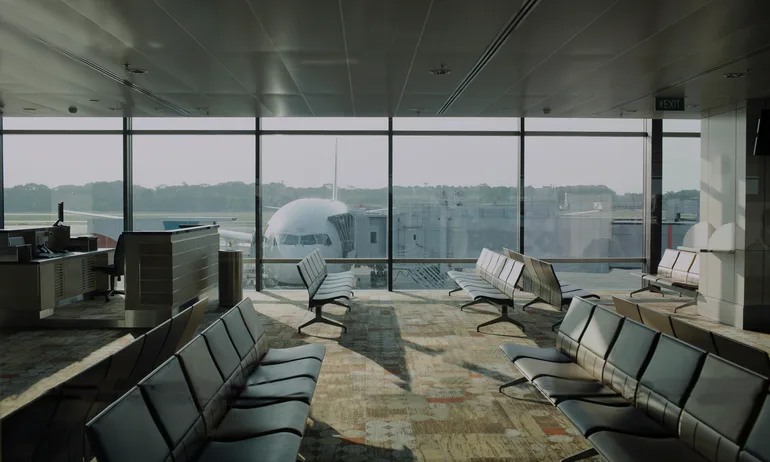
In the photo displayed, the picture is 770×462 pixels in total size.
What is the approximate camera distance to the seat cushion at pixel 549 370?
3.54 metres

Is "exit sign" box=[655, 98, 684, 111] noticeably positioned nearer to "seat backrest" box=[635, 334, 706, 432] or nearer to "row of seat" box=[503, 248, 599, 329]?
"row of seat" box=[503, 248, 599, 329]

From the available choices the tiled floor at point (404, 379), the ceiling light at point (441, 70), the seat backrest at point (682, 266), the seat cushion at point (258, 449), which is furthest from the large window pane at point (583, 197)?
the seat cushion at point (258, 449)

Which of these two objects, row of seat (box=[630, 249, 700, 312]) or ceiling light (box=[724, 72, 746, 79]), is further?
row of seat (box=[630, 249, 700, 312])

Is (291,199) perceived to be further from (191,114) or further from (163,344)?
Answer: (163,344)

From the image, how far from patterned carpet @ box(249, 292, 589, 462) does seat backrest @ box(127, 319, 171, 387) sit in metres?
0.99

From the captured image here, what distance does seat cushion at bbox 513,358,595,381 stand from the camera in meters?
3.54

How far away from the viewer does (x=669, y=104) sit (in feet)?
22.1

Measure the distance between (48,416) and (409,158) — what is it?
7.51 meters

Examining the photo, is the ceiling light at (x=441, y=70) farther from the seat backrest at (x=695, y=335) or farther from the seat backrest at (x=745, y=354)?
the seat backrest at (x=745, y=354)

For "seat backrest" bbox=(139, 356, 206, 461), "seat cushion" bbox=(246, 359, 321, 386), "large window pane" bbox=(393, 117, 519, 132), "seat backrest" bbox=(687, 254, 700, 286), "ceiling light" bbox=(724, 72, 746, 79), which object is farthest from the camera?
"large window pane" bbox=(393, 117, 519, 132)

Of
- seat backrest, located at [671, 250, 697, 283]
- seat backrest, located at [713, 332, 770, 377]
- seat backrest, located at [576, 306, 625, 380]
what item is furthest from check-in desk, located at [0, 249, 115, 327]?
seat backrest, located at [671, 250, 697, 283]

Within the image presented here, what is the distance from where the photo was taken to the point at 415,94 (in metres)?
6.55

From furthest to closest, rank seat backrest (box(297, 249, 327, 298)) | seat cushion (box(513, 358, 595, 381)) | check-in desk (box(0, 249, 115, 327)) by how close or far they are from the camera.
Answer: check-in desk (box(0, 249, 115, 327)) < seat backrest (box(297, 249, 327, 298)) < seat cushion (box(513, 358, 595, 381))

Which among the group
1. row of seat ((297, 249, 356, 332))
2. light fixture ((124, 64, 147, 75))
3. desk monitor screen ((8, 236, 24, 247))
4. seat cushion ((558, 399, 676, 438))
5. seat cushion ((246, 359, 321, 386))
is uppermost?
light fixture ((124, 64, 147, 75))
